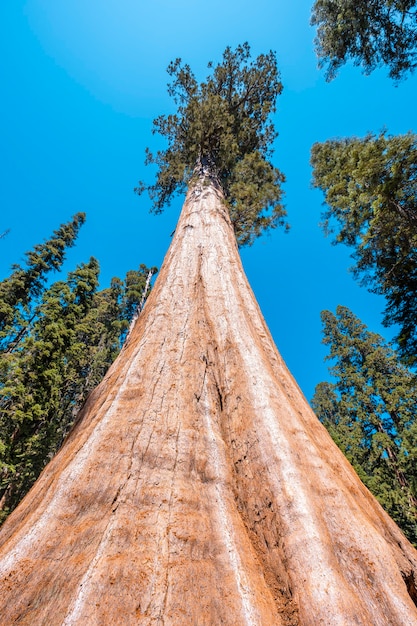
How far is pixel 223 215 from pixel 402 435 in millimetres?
17269

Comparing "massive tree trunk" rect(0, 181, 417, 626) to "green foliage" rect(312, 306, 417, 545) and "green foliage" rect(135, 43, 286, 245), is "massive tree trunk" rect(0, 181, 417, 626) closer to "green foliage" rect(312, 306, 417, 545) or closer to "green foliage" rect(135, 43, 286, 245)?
"green foliage" rect(135, 43, 286, 245)

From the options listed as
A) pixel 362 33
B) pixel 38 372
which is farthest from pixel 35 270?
pixel 362 33

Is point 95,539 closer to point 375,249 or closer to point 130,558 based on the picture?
point 130,558

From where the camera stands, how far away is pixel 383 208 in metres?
7.29

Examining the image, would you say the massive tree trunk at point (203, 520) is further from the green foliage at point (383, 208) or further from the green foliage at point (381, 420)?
the green foliage at point (381, 420)

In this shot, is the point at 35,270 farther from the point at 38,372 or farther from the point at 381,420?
the point at 381,420

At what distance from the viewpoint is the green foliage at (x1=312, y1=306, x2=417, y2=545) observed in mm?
16234

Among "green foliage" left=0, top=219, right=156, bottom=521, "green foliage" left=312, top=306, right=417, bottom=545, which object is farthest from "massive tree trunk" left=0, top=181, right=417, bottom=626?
"green foliage" left=312, top=306, right=417, bottom=545

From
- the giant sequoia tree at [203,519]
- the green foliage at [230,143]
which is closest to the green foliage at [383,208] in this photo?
the green foliage at [230,143]

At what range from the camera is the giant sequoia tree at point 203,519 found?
1.29m

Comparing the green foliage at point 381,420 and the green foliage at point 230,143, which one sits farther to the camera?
the green foliage at point 381,420

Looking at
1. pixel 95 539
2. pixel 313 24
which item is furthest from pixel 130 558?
pixel 313 24

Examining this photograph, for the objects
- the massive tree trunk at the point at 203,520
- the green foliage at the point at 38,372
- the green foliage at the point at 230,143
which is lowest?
the massive tree trunk at the point at 203,520

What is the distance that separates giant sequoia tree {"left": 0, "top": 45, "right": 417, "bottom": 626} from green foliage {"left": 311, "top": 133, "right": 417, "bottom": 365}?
6477mm
